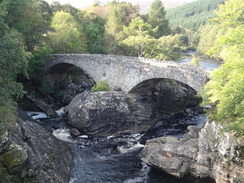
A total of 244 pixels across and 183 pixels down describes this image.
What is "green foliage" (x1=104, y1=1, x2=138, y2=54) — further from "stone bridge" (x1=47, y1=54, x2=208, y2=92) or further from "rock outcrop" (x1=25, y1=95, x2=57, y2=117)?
A: "rock outcrop" (x1=25, y1=95, x2=57, y2=117)

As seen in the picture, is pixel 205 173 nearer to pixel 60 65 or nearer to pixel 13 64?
pixel 13 64

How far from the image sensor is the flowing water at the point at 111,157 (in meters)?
17.6

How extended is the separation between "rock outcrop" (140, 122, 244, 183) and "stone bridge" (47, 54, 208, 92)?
17.6ft

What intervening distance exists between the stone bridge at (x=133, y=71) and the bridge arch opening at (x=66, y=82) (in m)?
2.40

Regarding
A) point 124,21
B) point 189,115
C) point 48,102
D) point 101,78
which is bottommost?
point 189,115

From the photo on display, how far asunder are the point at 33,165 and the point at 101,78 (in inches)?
745

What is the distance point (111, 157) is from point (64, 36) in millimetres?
23626

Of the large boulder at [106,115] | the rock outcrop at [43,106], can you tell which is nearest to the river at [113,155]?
the rock outcrop at [43,106]

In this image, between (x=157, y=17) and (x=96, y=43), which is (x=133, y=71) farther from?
(x=157, y=17)

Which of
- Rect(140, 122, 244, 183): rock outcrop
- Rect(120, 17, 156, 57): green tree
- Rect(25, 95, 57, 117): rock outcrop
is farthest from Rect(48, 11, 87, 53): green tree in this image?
Rect(140, 122, 244, 183): rock outcrop

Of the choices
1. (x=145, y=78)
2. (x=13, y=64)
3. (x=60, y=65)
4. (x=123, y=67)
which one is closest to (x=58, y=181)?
(x=13, y=64)

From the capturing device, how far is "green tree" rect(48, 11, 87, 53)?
36.5 m

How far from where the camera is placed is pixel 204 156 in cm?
1778

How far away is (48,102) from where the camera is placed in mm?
32688
